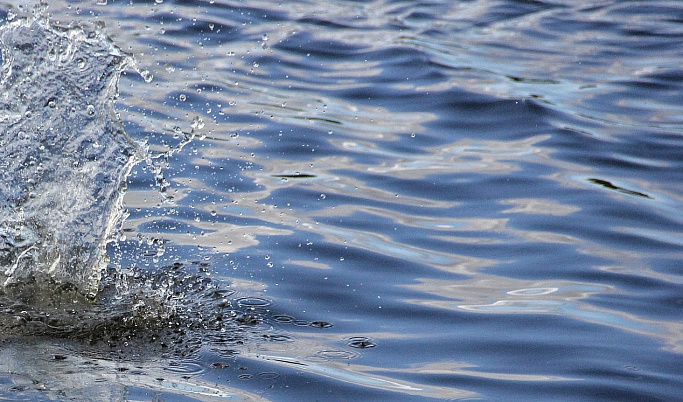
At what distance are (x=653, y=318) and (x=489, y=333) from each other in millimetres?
934

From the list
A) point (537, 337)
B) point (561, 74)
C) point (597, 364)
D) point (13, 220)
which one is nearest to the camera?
point (597, 364)

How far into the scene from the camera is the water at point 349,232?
4.15 metres

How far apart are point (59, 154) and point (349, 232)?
1.89 m

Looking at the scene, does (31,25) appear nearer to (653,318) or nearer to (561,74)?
(653,318)

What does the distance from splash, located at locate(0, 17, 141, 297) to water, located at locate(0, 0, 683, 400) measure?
0.7 inches

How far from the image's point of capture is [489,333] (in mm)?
4629

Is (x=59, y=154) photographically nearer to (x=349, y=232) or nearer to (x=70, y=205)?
(x=70, y=205)

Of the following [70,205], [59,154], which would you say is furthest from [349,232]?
[59,154]

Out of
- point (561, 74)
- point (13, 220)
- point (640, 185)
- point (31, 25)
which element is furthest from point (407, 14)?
point (13, 220)

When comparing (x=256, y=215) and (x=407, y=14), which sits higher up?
(x=407, y=14)

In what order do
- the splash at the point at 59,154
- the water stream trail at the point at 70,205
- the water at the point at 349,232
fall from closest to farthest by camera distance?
1. the water at the point at 349,232
2. the water stream trail at the point at 70,205
3. the splash at the point at 59,154

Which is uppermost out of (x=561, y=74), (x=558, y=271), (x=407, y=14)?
(x=407, y=14)

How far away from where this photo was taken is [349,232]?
6.00 m

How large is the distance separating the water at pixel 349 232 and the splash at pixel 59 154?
17 millimetres
